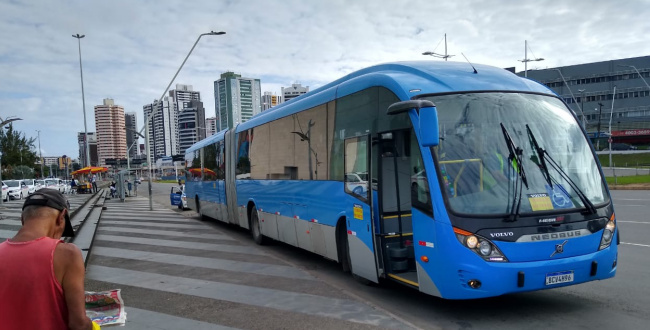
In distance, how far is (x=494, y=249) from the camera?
518 cm

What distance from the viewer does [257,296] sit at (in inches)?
280

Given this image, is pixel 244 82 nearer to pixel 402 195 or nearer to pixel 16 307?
pixel 402 195

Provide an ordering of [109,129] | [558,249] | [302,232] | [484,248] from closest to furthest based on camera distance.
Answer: [484,248] → [558,249] → [302,232] → [109,129]

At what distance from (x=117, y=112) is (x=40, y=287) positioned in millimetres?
111861

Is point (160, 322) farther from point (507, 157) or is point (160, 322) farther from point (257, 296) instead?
point (507, 157)

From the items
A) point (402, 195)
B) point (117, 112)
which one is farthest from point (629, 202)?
point (117, 112)

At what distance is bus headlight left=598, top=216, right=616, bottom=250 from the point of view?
557 cm

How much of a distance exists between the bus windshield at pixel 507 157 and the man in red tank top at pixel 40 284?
4.04 metres

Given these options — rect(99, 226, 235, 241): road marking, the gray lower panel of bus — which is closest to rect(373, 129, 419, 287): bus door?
the gray lower panel of bus

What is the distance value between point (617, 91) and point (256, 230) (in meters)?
94.6

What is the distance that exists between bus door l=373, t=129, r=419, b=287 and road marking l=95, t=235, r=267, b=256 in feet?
16.5

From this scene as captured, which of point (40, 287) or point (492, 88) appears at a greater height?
point (492, 88)

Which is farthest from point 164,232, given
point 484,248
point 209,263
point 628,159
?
point 628,159

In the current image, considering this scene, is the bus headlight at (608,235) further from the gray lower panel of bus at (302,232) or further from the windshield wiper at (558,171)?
the gray lower panel of bus at (302,232)
